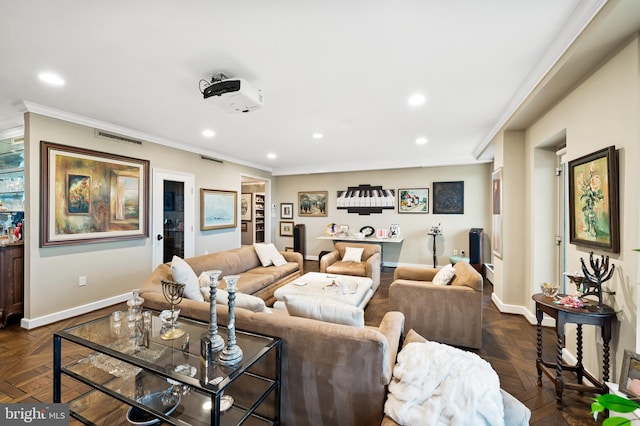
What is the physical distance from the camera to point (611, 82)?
5.83 ft

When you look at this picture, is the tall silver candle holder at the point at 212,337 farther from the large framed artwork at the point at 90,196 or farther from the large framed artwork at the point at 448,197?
the large framed artwork at the point at 448,197

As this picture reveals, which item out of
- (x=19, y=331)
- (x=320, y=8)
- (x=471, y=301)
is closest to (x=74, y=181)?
(x=19, y=331)

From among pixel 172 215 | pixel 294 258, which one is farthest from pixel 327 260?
pixel 172 215

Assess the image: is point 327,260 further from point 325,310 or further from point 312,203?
point 325,310

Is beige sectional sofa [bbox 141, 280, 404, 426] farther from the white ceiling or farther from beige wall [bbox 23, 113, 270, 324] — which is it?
beige wall [bbox 23, 113, 270, 324]

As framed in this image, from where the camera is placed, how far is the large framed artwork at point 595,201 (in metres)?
1.72

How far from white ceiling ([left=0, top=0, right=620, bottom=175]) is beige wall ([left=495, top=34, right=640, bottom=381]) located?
0.37 meters

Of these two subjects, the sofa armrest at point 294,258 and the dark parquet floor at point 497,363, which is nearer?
the dark parquet floor at point 497,363

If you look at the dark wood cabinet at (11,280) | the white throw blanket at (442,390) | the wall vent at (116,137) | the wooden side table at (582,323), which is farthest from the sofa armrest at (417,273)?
the dark wood cabinet at (11,280)

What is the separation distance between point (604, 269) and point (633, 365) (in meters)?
0.67

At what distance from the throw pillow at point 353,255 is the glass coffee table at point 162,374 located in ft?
10.9

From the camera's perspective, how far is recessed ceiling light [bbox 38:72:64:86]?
2305 millimetres

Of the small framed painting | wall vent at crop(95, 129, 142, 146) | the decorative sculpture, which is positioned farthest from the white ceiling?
the small framed painting

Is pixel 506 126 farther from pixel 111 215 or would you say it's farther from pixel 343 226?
pixel 111 215
